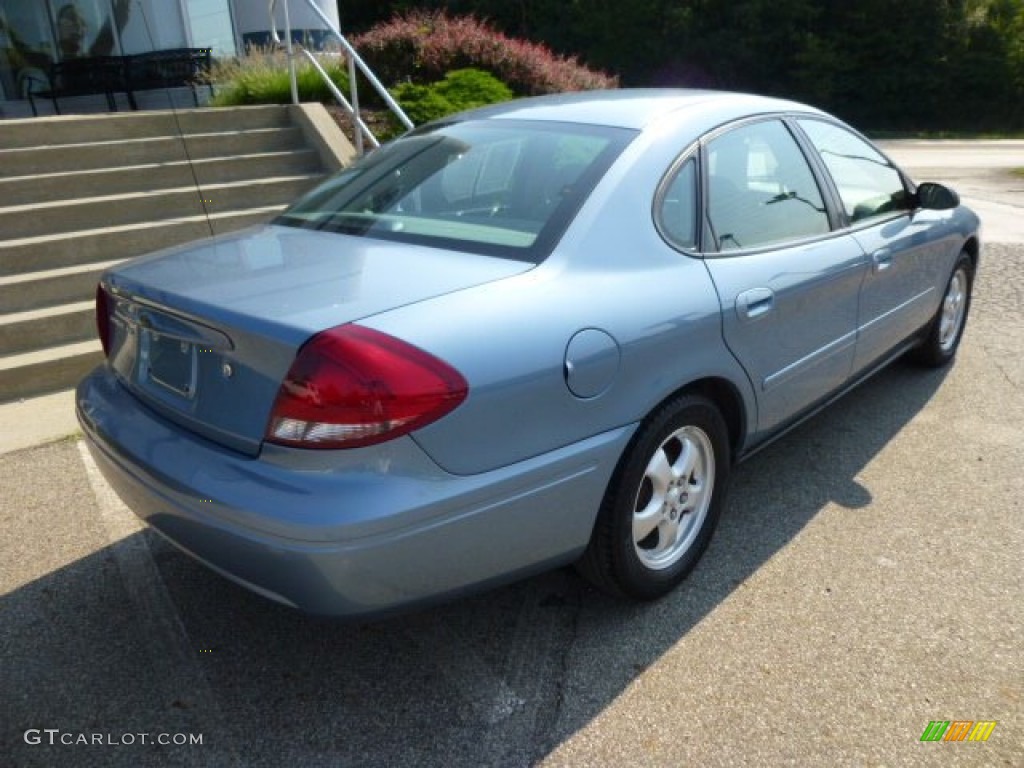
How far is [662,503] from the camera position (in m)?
2.64

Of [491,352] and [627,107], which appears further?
[627,107]

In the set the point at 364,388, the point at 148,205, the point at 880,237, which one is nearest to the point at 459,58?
the point at 148,205

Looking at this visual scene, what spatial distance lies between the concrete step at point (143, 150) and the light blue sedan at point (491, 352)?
12.3 ft

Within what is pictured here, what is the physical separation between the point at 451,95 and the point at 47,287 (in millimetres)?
4673

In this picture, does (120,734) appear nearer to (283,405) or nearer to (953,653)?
(283,405)

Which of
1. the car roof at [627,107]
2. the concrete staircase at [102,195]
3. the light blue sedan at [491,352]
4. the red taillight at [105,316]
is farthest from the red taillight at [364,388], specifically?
the concrete staircase at [102,195]

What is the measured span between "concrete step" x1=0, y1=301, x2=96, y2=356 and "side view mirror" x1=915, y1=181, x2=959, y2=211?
15.4 feet

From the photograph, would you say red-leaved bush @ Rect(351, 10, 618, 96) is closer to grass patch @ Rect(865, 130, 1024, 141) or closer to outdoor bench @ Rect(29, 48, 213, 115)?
outdoor bench @ Rect(29, 48, 213, 115)

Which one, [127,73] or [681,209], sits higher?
[127,73]

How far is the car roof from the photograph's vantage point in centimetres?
288

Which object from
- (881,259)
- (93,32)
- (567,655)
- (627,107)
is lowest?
(567,655)

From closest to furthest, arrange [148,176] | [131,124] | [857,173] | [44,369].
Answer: [857,173] < [44,369] < [148,176] < [131,124]

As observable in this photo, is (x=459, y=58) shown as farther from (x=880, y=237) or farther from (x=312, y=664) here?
(x=312, y=664)

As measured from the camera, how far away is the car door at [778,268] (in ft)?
9.14
